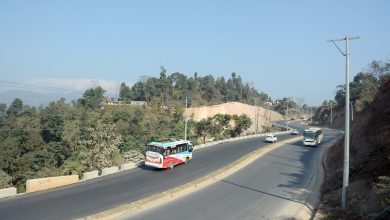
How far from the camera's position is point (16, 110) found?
82188mm

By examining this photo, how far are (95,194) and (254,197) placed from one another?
9.03 m

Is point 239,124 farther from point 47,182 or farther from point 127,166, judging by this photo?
point 47,182

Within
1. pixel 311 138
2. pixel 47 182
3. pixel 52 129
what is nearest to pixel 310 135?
pixel 311 138

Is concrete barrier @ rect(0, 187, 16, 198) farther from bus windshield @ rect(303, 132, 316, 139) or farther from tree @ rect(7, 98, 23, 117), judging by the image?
tree @ rect(7, 98, 23, 117)

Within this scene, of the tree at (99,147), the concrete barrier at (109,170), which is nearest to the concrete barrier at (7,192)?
the concrete barrier at (109,170)

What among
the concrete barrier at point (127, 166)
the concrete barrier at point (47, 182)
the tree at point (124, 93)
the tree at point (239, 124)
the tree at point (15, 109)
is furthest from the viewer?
the tree at point (124, 93)

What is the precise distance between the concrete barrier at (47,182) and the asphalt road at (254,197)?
828cm

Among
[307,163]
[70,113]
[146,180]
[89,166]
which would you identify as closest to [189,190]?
[146,180]

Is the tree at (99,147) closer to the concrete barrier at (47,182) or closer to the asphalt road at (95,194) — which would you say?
the asphalt road at (95,194)

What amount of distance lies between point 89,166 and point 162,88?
94935mm

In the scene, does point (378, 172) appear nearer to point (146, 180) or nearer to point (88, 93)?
point (146, 180)

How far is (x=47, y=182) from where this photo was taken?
23.6m

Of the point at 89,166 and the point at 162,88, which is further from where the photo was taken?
the point at 162,88

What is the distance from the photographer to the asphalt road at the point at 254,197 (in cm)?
1830
